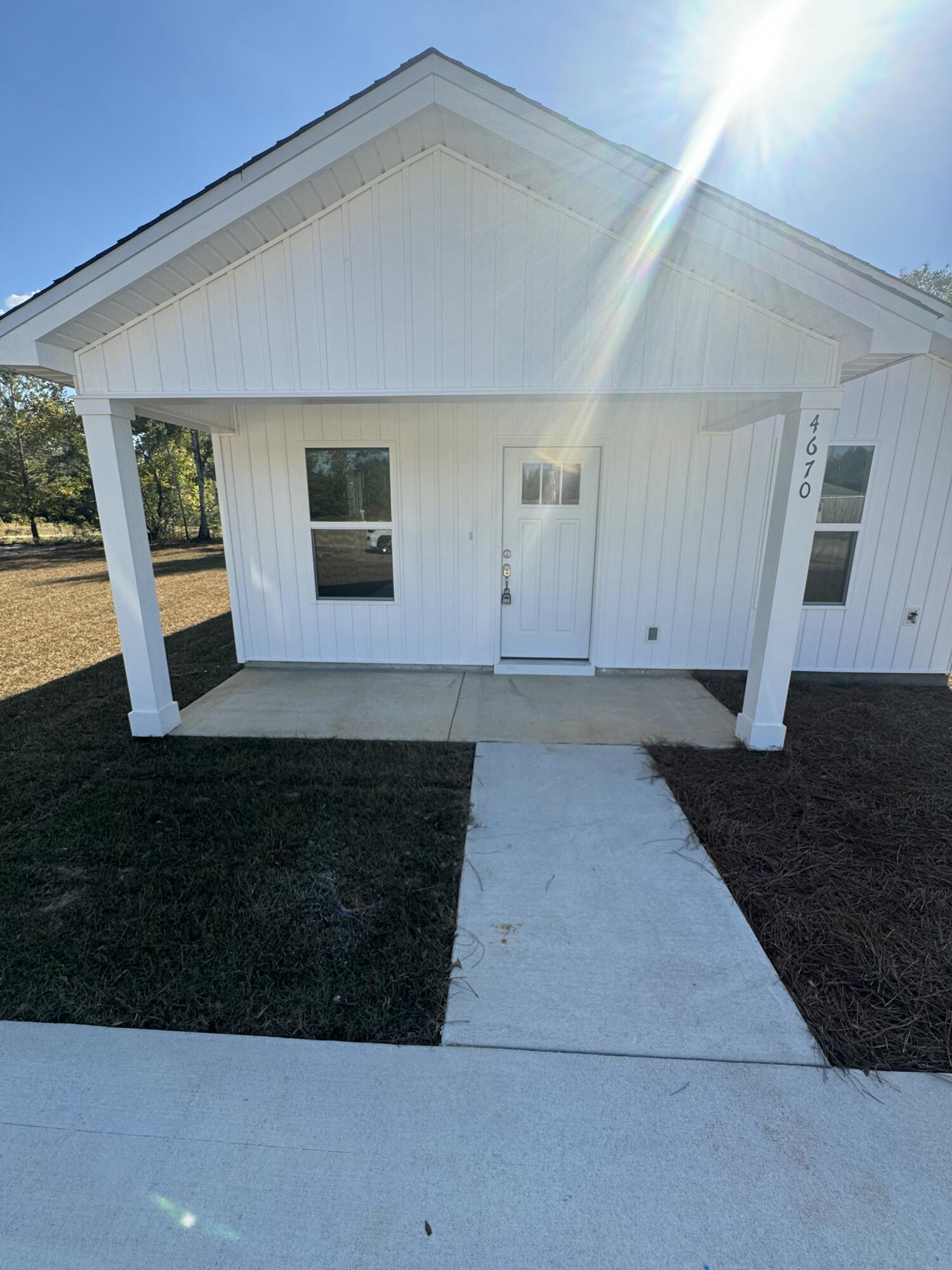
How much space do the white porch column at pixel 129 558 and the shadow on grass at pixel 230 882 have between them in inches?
11.9

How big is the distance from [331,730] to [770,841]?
3174mm

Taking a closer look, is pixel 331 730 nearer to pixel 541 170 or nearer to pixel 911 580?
pixel 541 170

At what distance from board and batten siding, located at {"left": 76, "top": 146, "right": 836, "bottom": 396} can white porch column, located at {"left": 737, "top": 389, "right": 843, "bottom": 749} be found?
0.27 meters

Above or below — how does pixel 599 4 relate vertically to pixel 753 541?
above

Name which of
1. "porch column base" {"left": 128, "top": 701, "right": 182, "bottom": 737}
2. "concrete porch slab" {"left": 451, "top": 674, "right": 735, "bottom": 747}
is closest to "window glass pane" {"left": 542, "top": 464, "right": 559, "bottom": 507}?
"concrete porch slab" {"left": 451, "top": 674, "right": 735, "bottom": 747}

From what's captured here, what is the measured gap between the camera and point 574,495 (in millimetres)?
5523

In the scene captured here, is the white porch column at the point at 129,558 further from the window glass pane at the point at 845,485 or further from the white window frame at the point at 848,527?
the window glass pane at the point at 845,485

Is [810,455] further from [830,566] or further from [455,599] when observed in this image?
[455,599]

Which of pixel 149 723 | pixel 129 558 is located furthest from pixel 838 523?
pixel 149 723

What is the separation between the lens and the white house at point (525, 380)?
3195 millimetres

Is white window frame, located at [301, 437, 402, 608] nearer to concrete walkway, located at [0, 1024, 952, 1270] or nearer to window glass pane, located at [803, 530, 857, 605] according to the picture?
window glass pane, located at [803, 530, 857, 605]

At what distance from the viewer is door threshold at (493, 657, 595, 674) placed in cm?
582

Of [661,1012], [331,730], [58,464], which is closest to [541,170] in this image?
[331,730]

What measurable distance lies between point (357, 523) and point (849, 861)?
15.6 ft
